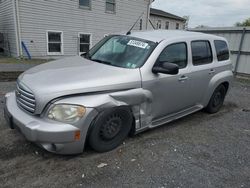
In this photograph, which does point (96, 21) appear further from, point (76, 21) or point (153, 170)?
point (153, 170)

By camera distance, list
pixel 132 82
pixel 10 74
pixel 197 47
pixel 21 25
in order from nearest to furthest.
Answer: pixel 132 82, pixel 197 47, pixel 10 74, pixel 21 25

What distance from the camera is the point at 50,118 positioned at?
2660 millimetres

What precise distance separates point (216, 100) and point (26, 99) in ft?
13.6

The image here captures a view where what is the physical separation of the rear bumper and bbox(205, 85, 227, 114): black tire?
3344 millimetres

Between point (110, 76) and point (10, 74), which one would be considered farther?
point (10, 74)

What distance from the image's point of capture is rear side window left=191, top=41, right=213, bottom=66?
165 inches

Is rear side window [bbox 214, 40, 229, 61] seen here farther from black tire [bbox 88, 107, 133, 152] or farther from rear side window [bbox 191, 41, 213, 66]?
black tire [bbox 88, 107, 133, 152]

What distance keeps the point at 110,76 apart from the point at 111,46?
Result: 1088mm

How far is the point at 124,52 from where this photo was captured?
3.68m

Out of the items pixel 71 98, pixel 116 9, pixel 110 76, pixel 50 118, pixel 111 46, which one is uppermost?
pixel 116 9

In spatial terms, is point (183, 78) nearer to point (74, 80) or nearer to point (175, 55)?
point (175, 55)

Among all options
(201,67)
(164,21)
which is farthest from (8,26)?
(164,21)

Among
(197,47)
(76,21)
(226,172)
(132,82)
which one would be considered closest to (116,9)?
(76,21)

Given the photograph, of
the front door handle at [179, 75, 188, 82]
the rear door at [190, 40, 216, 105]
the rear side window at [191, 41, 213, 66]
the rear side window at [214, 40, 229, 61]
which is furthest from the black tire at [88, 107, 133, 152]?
the rear side window at [214, 40, 229, 61]
